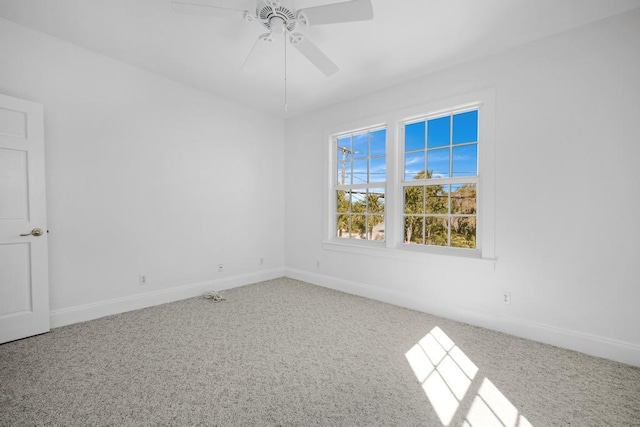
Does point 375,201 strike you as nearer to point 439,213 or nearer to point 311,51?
point 439,213

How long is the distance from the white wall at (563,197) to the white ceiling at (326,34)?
25 cm

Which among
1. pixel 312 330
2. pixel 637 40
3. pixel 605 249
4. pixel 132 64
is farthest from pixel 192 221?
pixel 637 40

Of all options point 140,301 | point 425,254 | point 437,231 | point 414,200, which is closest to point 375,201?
point 414,200

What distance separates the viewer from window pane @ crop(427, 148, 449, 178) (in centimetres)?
320

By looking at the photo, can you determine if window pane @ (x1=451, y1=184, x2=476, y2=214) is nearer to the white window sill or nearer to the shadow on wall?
the white window sill

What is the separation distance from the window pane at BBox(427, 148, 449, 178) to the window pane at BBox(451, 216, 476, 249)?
533 mm

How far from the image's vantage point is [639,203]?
2.10 m

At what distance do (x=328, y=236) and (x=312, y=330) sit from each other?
5.71 ft

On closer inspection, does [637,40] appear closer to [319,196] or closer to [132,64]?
[319,196]

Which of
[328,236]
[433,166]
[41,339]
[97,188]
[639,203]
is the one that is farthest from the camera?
[328,236]

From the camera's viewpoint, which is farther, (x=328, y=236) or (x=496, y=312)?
(x=328, y=236)

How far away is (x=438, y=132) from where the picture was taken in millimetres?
3279

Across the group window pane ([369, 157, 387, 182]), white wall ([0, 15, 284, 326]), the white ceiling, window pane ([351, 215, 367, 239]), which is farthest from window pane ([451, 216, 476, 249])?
white wall ([0, 15, 284, 326])

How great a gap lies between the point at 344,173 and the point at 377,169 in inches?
22.4
